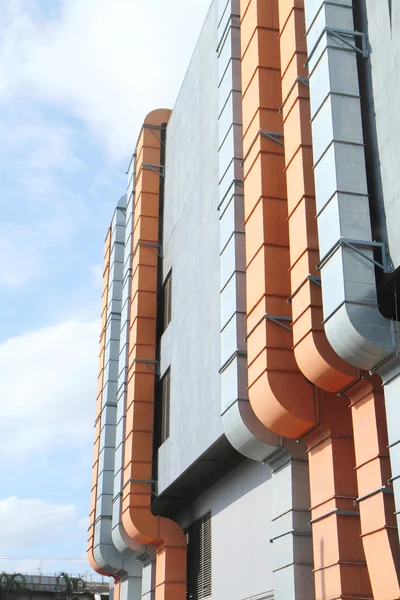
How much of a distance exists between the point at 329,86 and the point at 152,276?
2292 cm

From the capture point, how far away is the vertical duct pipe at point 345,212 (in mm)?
19953

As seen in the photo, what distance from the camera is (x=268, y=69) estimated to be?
96.8ft

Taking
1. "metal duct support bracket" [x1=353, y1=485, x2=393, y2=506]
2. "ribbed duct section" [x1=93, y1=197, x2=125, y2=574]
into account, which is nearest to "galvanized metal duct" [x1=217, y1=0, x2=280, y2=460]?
"metal duct support bracket" [x1=353, y1=485, x2=393, y2=506]

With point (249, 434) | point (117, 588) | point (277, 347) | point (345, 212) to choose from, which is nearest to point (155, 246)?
point (117, 588)

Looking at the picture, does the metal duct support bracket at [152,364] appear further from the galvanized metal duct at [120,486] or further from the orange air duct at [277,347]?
the orange air duct at [277,347]

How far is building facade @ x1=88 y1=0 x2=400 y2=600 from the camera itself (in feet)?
69.1

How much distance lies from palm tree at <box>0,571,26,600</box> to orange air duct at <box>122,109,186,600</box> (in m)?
48.6

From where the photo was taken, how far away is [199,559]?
37.2m

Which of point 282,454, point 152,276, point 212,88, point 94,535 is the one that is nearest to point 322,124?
point 282,454

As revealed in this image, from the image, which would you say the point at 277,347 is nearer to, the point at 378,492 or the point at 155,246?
the point at 378,492

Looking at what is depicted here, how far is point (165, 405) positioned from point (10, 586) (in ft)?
169

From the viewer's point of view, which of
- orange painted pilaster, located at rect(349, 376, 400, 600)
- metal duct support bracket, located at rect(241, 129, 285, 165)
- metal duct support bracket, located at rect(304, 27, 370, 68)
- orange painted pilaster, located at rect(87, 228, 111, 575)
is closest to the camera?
orange painted pilaster, located at rect(349, 376, 400, 600)

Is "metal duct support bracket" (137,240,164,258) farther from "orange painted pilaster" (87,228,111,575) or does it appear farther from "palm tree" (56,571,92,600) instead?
"palm tree" (56,571,92,600)

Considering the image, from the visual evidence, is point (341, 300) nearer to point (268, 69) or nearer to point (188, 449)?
point (268, 69)
